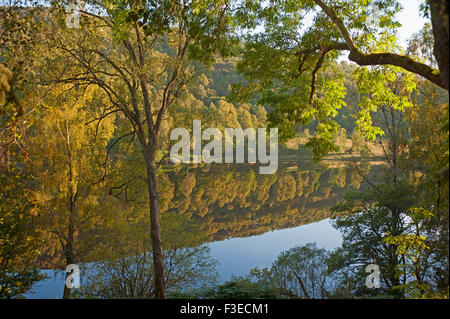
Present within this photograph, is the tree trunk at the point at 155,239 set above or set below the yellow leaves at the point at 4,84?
below

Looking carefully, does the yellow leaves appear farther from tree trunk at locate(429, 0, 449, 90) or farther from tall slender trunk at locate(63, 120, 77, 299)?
tall slender trunk at locate(63, 120, 77, 299)

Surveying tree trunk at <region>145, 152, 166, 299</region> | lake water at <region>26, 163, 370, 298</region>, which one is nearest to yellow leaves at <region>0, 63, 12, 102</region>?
tree trunk at <region>145, 152, 166, 299</region>

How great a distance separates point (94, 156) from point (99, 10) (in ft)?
29.9

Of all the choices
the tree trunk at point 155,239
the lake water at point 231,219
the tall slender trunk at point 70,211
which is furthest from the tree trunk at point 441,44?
the tall slender trunk at point 70,211

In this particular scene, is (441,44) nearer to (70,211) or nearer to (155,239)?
(155,239)

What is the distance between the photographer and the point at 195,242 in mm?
18688

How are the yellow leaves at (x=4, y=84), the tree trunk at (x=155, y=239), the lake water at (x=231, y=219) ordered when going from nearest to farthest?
the yellow leaves at (x=4, y=84)
the tree trunk at (x=155, y=239)
the lake water at (x=231, y=219)

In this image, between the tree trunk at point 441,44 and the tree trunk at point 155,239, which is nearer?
the tree trunk at point 441,44

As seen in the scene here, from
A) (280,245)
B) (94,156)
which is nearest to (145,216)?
(94,156)

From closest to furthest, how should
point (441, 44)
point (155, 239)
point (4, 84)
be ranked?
1. point (441, 44)
2. point (4, 84)
3. point (155, 239)

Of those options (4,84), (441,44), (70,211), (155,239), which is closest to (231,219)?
(70,211)

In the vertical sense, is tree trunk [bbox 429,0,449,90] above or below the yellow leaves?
above

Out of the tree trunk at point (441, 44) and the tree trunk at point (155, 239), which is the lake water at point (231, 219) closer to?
the tree trunk at point (155, 239)
